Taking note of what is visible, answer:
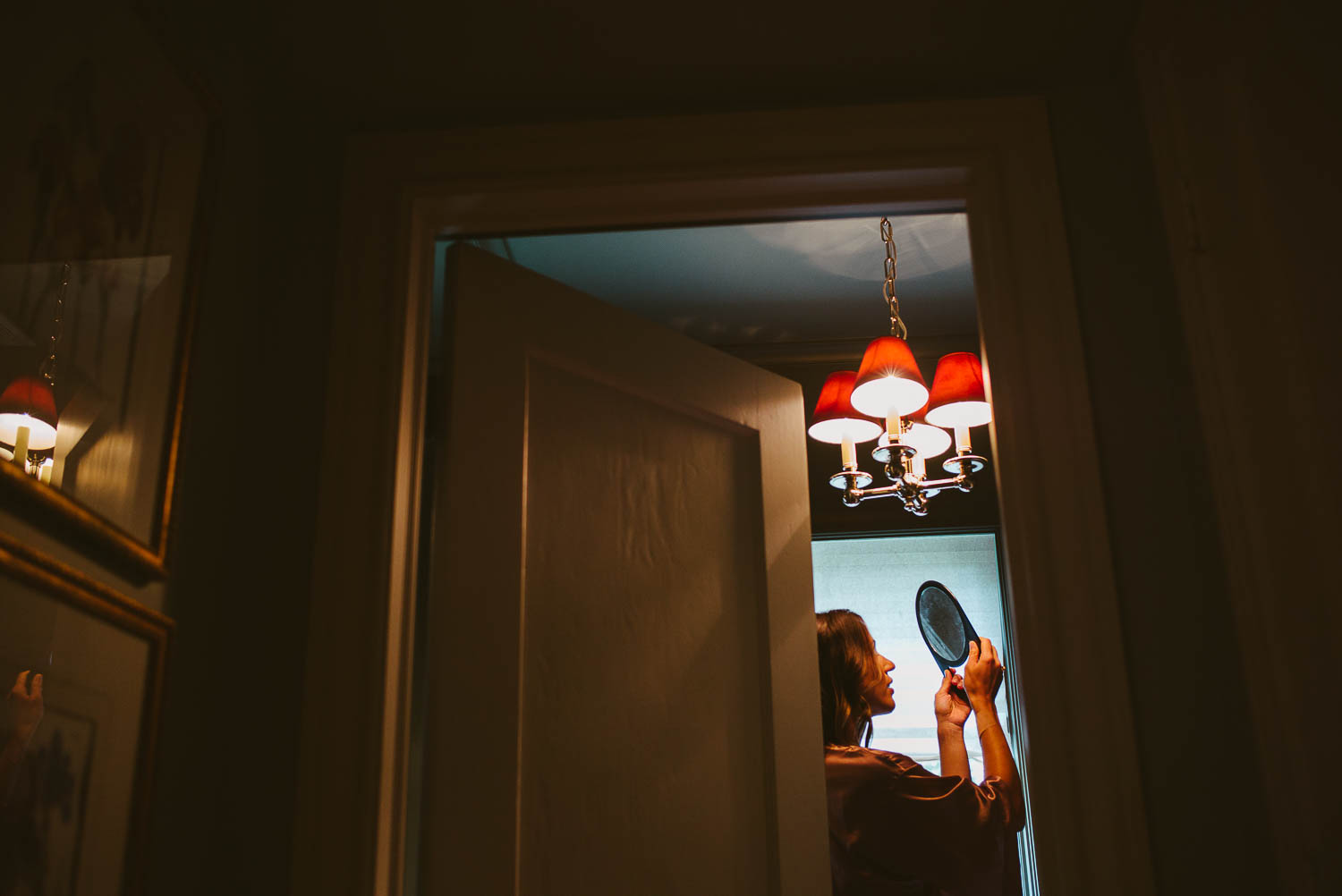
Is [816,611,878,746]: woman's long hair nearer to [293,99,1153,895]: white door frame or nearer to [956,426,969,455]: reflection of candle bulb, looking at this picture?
[956,426,969,455]: reflection of candle bulb

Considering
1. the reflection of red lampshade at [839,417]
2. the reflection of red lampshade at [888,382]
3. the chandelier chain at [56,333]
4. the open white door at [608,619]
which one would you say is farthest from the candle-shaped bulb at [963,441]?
the chandelier chain at [56,333]

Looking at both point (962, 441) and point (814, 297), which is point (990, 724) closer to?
point (962, 441)

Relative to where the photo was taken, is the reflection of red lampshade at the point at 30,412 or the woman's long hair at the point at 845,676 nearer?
the reflection of red lampshade at the point at 30,412

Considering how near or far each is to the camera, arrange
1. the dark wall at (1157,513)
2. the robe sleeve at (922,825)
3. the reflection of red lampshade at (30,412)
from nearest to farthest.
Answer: the reflection of red lampshade at (30,412), the dark wall at (1157,513), the robe sleeve at (922,825)

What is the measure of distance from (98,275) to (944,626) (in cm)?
278

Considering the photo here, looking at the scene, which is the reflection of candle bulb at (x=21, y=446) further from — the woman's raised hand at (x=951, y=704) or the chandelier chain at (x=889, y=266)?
the chandelier chain at (x=889, y=266)

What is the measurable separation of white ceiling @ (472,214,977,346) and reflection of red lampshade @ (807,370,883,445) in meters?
0.52

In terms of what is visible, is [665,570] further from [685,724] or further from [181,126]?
[181,126]

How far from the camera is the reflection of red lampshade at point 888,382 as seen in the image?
2.51 metres

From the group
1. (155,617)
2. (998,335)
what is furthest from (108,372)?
(998,335)

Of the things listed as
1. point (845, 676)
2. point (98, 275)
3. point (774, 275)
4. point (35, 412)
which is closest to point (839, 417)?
point (845, 676)

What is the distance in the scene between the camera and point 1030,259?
1367mm

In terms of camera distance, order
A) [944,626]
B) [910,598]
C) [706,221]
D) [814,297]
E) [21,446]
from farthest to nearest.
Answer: [910,598] → [814,297] → [944,626] → [706,221] → [21,446]

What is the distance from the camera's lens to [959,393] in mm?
2662
